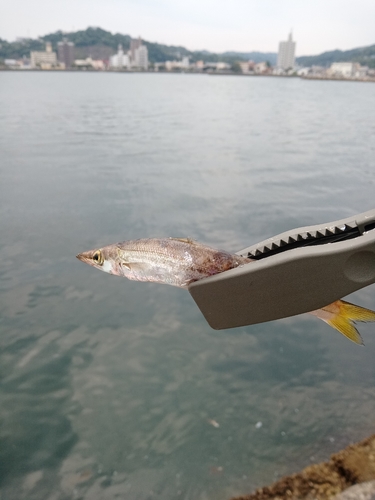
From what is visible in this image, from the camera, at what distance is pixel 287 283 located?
94.8 inches

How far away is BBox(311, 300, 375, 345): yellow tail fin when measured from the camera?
258cm

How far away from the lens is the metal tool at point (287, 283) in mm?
2363

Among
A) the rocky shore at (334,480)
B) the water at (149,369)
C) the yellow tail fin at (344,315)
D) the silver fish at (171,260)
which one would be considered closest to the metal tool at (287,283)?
the silver fish at (171,260)

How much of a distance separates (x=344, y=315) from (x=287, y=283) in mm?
491

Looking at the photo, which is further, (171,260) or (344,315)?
(344,315)

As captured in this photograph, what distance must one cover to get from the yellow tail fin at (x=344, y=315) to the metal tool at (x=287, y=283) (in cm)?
19

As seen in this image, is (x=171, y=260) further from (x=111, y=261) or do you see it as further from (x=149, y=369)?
(x=149, y=369)

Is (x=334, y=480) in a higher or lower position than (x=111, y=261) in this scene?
lower

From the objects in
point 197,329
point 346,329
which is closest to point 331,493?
point 346,329

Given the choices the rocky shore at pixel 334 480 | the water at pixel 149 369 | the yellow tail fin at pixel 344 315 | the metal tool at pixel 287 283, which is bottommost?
the water at pixel 149 369

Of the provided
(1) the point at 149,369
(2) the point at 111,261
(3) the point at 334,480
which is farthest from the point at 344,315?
(1) the point at 149,369

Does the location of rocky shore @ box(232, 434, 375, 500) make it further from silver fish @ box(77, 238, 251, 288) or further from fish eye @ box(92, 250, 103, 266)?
fish eye @ box(92, 250, 103, 266)

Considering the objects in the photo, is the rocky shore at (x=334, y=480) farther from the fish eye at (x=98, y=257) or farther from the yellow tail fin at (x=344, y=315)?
the fish eye at (x=98, y=257)

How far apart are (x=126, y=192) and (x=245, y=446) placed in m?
12.0
